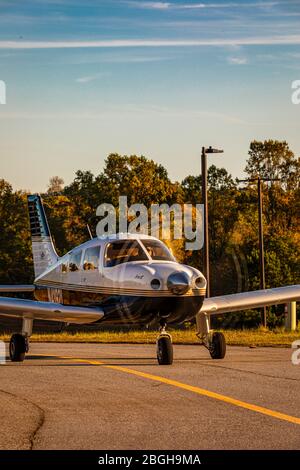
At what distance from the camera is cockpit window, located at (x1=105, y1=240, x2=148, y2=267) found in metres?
19.8

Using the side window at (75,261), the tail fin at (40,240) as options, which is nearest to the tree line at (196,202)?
the tail fin at (40,240)

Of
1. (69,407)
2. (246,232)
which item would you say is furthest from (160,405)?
(246,232)

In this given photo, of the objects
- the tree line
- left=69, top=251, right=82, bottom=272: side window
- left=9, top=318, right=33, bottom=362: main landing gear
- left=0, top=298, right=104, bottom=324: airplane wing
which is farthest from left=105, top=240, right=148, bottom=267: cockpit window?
the tree line

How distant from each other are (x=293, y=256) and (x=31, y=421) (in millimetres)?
53286

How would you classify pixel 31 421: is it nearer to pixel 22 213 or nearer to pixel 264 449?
pixel 264 449

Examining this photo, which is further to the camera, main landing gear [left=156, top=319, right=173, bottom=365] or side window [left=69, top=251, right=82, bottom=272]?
side window [left=69, top=251, right=82, bottom=272]

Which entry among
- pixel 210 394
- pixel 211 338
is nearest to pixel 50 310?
pixel 211 338

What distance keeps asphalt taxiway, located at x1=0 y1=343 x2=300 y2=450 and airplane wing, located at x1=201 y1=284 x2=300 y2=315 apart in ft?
4.26

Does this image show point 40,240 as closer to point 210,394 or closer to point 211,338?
point 211,338

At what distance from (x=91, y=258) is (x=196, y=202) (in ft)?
216

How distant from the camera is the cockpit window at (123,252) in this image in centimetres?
1977

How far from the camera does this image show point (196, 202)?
284ft

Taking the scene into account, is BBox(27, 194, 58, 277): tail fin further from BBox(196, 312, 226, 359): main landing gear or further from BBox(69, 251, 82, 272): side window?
BBox(196, 312, 226, 359): main landing gear

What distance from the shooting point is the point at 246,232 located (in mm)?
68500
